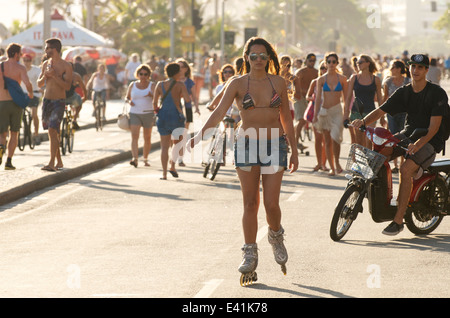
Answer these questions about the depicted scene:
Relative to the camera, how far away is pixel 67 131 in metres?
19.0

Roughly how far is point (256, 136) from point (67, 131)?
11.5 m

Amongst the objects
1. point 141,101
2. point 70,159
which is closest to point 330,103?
point 141,101

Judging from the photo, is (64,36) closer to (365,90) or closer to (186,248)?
(365,90)

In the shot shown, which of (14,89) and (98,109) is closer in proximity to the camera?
(14,89)

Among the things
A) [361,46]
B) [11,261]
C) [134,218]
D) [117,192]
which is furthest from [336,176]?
[361,46]

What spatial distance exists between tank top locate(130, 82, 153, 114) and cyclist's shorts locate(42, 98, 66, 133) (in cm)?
171

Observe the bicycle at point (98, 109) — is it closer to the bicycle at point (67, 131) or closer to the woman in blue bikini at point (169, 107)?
the bicycle at point (67, 131)

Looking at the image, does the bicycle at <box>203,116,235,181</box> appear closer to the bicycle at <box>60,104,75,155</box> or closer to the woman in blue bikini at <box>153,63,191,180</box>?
the woman in blue bikini at <box>153,63,191,180</box>

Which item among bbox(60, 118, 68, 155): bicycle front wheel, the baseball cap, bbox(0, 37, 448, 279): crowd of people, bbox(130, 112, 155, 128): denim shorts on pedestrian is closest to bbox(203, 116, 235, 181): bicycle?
bbox(0, 37, 448, 279): crowd of people

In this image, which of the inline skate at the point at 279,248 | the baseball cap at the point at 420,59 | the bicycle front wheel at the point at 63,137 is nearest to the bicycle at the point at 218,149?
the bicycle front wheel at the point at 63,137

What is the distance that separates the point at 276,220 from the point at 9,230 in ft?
12.1

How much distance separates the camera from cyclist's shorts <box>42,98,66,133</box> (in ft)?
51.2
